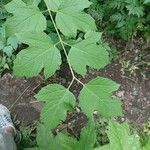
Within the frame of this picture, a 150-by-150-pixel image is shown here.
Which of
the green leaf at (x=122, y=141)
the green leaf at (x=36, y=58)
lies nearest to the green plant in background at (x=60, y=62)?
the green leaf at (x=36, y=58)

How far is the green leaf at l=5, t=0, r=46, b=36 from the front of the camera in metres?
1.46

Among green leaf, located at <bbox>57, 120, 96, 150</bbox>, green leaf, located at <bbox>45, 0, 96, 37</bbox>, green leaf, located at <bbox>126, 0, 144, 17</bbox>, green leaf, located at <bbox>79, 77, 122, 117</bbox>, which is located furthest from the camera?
green leaf, located at <bbox>126, 0, 144, 17</bbox>

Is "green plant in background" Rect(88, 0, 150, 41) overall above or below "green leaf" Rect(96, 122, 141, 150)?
below

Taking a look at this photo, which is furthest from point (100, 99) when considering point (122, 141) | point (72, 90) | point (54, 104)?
point (72, 90)

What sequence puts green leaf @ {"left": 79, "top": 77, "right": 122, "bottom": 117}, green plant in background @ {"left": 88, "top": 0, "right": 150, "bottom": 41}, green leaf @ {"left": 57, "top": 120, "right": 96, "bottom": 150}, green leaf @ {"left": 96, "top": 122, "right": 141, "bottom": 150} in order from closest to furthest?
green leaf @ {"left": 96, "top": 122, "right": 141, "bottom": 150}
green leaf @ {"left": 57, "top": 120, "right": 96, "bottom": 150}
green leaf @ {"left": 79, "top": 77, "right": 122, "bottom": 117}
green plant in background @ {"left": 88, "top": 0, "right": 150, "bottom": 41}

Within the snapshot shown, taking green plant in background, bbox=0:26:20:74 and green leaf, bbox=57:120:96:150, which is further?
green plant in background, bbox=0:26:20:74

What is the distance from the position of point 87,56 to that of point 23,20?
1.08ft

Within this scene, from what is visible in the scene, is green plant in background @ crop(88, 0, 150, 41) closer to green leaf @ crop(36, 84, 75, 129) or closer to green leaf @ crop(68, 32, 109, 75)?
green leaf @ crop(68, 32, 109, 75)

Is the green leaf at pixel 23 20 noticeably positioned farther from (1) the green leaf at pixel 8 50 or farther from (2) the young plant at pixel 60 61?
(1) the green leaf at pixel 8 50

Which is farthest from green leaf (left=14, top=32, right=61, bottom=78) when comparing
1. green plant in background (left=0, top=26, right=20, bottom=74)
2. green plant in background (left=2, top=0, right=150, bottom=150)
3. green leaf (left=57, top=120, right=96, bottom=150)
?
green plant in background (left=0, top=26, right=20, bottom=74)

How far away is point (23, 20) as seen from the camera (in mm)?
1465

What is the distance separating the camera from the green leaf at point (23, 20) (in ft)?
4.77

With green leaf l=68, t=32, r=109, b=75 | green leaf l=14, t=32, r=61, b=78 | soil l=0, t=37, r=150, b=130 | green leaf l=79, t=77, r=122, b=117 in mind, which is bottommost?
soil l=0, t=37, r=150, b=130

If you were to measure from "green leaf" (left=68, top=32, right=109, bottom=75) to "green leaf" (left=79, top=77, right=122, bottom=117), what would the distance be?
7 cm
